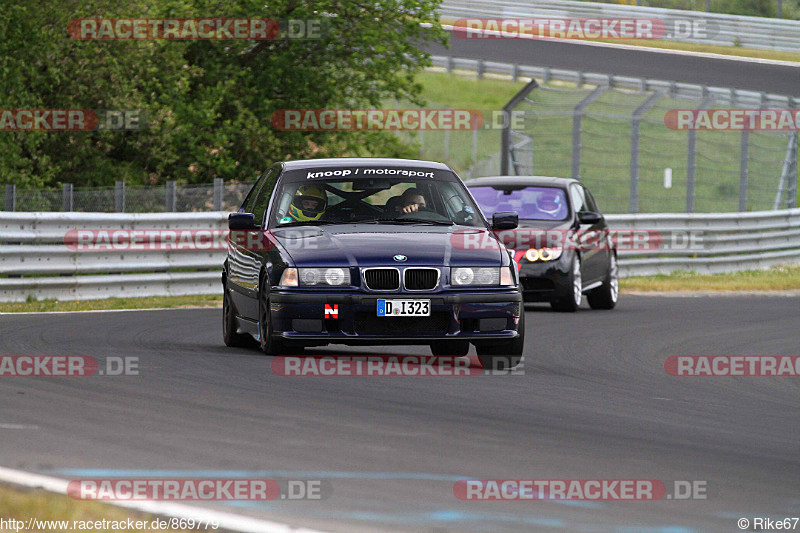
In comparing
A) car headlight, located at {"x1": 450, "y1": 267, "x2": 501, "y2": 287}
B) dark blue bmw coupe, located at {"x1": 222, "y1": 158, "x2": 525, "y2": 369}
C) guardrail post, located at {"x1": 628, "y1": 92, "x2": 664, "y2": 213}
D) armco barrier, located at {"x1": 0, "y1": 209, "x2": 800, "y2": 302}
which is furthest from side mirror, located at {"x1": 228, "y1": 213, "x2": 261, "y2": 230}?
guardrail post, located at {"x1": 628, "y1": 92, "x2": 664, "y2": 213}

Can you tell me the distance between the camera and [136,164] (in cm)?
2594

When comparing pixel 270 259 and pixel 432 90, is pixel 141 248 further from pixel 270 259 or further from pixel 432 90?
pixel 432 90

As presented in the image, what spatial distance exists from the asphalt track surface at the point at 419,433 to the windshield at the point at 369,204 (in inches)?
42.1

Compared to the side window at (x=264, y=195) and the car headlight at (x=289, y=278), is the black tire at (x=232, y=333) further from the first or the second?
the car headlight at (x=289, y=278)

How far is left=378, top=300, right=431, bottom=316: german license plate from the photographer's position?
33.9ft

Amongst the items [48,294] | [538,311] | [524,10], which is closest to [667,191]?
[524,10]

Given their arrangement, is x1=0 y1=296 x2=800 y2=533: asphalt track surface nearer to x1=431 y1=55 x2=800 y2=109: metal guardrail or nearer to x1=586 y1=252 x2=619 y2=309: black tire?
x1=586 y1=252 x2=619 y2=309: black tire

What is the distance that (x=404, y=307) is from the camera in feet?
33.9

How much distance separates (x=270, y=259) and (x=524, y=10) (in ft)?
122

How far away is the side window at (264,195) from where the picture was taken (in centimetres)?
1200

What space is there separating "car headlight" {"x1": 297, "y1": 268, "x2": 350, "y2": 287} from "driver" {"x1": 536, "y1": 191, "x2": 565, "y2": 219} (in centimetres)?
811

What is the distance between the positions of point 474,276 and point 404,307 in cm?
55

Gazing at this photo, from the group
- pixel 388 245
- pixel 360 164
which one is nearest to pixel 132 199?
pixel 360 164

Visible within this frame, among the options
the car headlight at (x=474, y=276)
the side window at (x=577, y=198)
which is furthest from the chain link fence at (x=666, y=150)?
the car headlight at (x=474, y=276)
